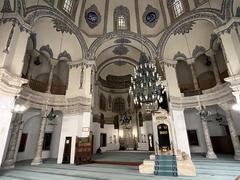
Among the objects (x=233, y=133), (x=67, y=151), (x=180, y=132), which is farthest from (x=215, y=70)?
(x=67, y=151)

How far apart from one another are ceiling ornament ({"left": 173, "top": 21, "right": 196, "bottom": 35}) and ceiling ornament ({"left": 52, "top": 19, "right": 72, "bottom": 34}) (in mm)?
7703

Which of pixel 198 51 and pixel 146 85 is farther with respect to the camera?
pixel 198 51

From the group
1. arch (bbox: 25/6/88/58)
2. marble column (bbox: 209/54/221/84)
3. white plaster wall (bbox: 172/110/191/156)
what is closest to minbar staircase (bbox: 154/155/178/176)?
white plaster wall (bbox: 172/110/191/156)

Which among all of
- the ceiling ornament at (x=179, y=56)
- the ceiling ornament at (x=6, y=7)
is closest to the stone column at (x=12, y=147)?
the ceiling ornament at (x=6, y=7)

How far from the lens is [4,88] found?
5.57 metres

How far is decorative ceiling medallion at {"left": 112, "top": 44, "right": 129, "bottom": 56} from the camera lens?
13163mm

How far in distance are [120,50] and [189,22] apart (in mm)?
6127

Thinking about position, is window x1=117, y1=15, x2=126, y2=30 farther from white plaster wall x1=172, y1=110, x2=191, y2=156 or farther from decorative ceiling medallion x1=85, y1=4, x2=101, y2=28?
white plaster wall x1=172, y1=110, x2=191, y2=156

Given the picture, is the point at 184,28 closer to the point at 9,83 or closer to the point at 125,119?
the point at 125,119

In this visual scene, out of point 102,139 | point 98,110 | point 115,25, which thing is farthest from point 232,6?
point 102,139

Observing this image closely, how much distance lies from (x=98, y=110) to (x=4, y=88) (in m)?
10.1

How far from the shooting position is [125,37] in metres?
11.6

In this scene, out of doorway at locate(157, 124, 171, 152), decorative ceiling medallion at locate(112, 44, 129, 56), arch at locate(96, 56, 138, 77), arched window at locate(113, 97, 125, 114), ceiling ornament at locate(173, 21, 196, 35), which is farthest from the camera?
arched window at locate(113, 97, 125, 114)

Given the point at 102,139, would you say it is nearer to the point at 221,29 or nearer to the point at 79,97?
the point at 79,97
